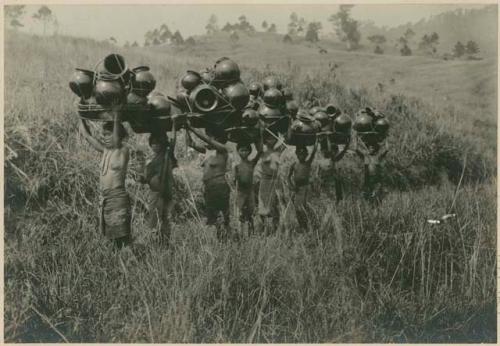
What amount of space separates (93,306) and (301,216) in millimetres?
2671

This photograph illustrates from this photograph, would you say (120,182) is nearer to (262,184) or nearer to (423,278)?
(262,184)

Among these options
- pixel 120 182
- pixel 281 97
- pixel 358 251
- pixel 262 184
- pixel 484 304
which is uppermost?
pixel 281 97

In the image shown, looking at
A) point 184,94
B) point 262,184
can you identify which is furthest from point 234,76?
point 262,184

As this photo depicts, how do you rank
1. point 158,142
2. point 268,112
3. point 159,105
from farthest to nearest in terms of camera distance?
1. point 268,112
2. point 158,142
3. point 159,105

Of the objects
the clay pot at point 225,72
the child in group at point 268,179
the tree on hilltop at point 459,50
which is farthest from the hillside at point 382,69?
the clay pot at point 225,72

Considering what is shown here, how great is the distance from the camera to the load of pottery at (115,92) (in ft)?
13.3

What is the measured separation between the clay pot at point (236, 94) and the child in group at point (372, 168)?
295 centimetres

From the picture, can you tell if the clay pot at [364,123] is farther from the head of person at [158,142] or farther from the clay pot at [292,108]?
the head of person at [158,142]

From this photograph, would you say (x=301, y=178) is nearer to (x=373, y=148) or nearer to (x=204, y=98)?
(x=373, y=148)

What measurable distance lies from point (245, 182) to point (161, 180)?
1.10 m

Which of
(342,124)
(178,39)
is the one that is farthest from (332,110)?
(178,39)

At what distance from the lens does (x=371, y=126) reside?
715 cm

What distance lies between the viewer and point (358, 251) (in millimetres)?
5043

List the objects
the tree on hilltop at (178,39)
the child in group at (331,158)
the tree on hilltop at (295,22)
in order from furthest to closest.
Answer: the tree on hilltop at (178,39) < the tree on hilltop at (295,22) < the child in group at (331,158)
